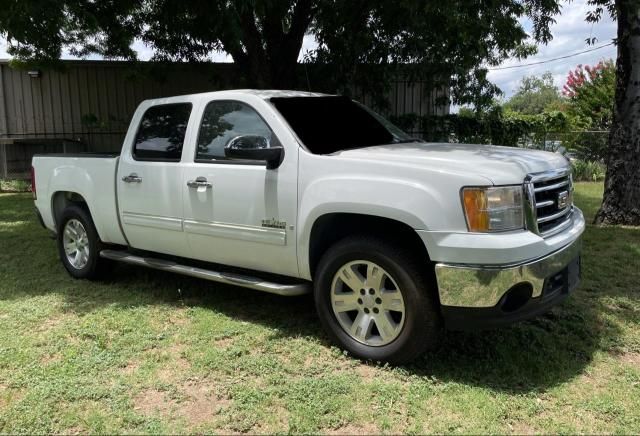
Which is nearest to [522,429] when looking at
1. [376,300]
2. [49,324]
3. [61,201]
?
[376,300]

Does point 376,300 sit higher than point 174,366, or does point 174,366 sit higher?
point 376,300

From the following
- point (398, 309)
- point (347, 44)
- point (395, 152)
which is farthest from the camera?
point (347, 44)

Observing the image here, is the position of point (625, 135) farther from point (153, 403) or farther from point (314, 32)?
point (153, 403)

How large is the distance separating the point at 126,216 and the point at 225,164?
1390 millimetres

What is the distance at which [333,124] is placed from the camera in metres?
4.82

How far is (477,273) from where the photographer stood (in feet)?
11.2

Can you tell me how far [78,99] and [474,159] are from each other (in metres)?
13.9

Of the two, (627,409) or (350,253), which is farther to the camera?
(350,253)

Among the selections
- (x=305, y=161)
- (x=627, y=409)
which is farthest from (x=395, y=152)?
(x=627, y=409)

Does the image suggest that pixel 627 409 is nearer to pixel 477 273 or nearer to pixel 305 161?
pixel 477 273

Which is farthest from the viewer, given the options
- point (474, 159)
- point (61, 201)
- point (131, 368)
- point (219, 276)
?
point (61, 201)

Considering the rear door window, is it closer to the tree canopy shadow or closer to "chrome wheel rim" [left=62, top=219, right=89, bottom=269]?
"chrome wheel rim" [left=62, top=219, right=89, bottom=269]

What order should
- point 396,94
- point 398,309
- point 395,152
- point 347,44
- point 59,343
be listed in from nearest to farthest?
point 398,309 → point 395,152 → point 59,343 → point 347,44 → point 396,94

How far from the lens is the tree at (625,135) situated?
809 cm
